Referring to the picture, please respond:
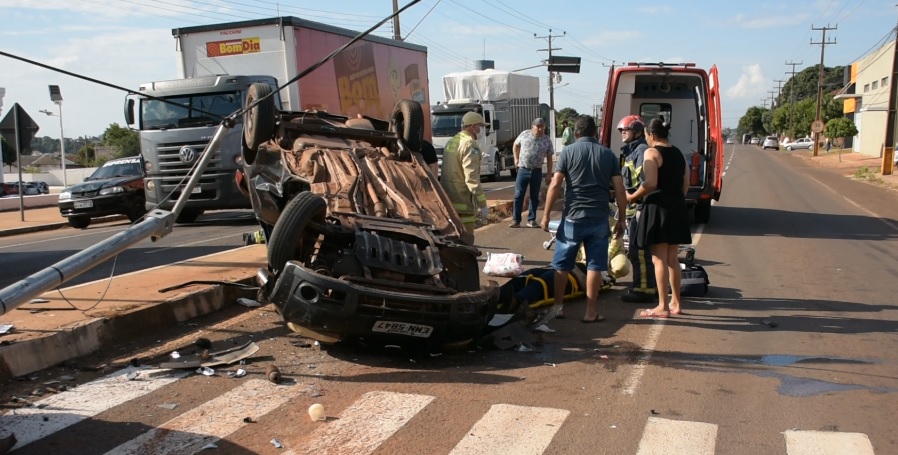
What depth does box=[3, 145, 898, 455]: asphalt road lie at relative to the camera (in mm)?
4289

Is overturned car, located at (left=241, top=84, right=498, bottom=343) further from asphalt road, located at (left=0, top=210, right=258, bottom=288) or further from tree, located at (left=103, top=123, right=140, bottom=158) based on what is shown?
tree, located at (left=103, top=123, right=140, bottom=158)

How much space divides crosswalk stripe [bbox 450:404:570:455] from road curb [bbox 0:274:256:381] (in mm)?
3267

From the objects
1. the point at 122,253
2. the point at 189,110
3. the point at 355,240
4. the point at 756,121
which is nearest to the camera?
the point at 355,240

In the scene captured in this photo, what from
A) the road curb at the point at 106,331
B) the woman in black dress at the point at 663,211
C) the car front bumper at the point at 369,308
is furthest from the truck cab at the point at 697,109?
the car front bumper at the point at 369,308

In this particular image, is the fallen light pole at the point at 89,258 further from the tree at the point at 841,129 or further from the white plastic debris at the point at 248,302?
the tree at the point at 841,129

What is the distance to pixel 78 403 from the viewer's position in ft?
16.0

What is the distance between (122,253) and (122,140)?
204 ft

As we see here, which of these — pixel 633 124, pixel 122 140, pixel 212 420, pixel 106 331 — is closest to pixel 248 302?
pixel 106 331

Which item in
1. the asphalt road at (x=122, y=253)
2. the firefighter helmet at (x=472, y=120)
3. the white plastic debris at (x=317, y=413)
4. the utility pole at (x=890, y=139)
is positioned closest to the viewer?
the white plastic debris at (x=317, y=413)

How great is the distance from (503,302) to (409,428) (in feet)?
9.37

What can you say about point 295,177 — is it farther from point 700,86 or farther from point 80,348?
point 700,86

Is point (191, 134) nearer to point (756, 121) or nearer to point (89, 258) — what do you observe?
point (89, 258)

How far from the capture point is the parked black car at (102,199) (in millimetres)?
17328

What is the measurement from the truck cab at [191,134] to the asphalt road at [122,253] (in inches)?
32.2
